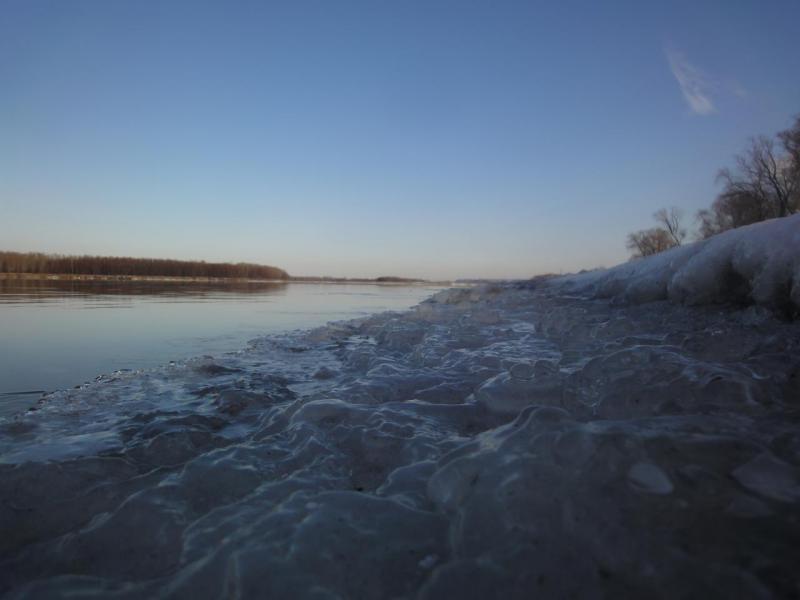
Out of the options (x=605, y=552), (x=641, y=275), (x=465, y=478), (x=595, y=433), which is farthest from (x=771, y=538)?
(x=641, y=275)

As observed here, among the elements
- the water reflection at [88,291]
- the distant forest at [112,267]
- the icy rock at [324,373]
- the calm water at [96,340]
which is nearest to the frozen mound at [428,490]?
the icy rock at [324,373]

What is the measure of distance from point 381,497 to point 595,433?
0.84 meters

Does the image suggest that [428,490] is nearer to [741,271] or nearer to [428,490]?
[428,490]

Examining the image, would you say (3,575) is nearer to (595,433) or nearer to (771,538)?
(595,433)

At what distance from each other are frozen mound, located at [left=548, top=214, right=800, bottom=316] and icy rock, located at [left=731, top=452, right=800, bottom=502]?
13.4 feet

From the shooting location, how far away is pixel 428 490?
1505 millimetres

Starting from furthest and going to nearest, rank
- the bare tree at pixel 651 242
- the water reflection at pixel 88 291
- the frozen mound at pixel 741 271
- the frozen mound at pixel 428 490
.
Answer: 1. the bare tree at pixel 651 242
2. the water reflection at pixel 88 291
3. the frozen mound at pixel 741 271
4. the frozen mound at pixel 428 490

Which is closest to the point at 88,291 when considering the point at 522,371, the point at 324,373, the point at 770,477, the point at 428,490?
the point at 324,373

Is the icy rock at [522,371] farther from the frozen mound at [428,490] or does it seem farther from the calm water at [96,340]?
the calm water at [96,340]

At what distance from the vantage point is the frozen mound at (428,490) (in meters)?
0.99

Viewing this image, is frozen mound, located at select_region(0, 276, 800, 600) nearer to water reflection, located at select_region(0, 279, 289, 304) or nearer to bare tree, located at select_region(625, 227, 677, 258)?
water reflection, located at select_region(0, 279, 289, 304)

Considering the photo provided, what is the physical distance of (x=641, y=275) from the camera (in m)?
8.84

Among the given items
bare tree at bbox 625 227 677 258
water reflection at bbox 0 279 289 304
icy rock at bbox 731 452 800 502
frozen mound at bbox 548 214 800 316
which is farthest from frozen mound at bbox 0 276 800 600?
bare tree at bbox 625 227 677 258

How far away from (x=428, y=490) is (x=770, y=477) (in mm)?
1101
